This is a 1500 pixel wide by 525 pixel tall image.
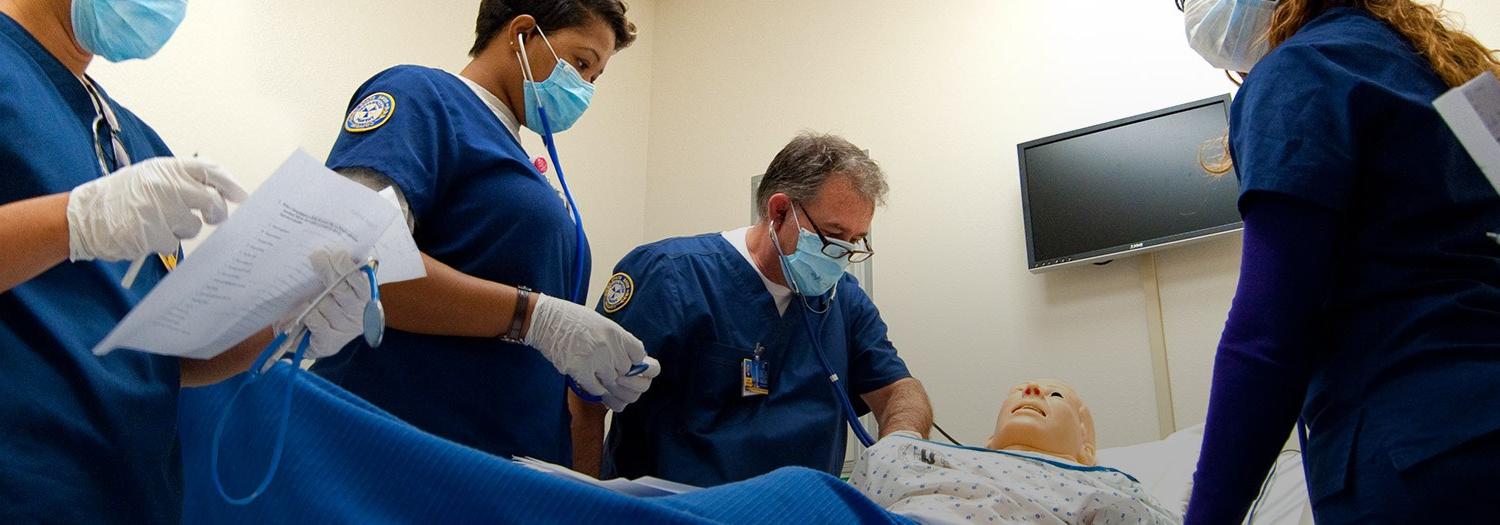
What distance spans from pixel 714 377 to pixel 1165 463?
0.97 metres

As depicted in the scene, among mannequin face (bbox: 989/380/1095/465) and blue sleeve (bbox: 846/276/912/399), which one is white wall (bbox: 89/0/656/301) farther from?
mannequin face (bbox: 989/380/1095/465)

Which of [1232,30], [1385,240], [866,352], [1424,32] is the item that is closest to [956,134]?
[866,352]

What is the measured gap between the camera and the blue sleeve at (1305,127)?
3.50 feet

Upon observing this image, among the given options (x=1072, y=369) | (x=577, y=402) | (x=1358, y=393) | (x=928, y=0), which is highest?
(x=928, y=0)

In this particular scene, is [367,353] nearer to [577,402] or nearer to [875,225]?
[577,402]

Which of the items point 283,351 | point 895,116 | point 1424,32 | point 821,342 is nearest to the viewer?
point 283,351

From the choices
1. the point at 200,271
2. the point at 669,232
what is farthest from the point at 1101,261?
the point at 200,271

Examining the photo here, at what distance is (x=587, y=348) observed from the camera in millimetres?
1619

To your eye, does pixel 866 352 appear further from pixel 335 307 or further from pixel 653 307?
pixel 335 307

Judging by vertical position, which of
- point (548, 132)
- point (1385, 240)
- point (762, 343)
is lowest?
point (762, 343)

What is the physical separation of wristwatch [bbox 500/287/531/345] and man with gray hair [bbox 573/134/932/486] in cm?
56

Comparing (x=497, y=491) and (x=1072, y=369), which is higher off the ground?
(x=497, y=491)

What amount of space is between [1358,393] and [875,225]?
2.38 meters

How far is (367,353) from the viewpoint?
59.5 inches
